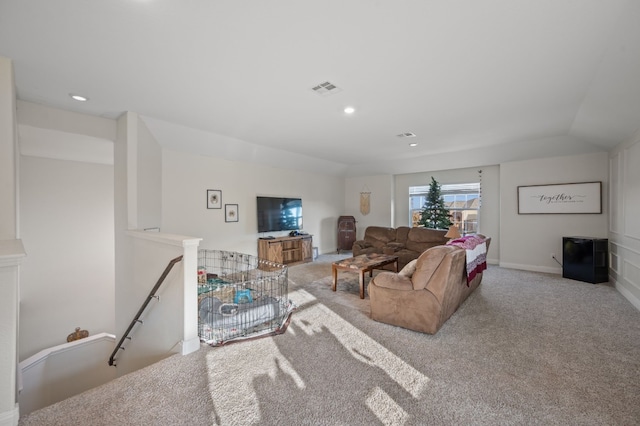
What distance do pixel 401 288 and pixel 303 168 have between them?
5.00m

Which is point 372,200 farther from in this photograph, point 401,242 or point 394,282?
point 394,282

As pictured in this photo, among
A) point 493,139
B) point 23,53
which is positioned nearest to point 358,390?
point 23,53

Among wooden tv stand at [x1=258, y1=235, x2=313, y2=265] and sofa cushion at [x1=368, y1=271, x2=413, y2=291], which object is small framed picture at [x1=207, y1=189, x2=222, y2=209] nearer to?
wooden tv stand at [x1=258, y1=235, x2=313, y2=265]

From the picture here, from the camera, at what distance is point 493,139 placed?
17.3ft

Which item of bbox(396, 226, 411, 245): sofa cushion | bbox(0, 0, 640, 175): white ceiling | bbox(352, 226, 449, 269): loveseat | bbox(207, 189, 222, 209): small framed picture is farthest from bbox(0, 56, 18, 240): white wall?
bbox(396, 226, 411, 245): sofa cushion

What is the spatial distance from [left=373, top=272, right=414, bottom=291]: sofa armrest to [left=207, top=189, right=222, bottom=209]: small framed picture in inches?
149

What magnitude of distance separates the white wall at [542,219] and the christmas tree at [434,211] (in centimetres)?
122

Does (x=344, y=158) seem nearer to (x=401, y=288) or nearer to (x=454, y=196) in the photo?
(x=454, y=196)

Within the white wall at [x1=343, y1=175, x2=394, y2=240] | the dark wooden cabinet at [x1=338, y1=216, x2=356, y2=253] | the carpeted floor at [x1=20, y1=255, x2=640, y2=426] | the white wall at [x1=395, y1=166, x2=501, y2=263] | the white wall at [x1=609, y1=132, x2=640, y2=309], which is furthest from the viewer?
the dark wooden cabinet at [x1=338, y1=216, x2=356, y2=253]

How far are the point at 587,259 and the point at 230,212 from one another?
22.3 ft

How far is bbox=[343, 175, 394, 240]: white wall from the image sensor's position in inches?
316

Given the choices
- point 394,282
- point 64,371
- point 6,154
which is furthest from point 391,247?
point 64,371

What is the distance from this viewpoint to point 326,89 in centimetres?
305

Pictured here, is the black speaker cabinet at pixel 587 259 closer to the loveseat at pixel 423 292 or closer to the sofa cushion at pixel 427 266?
the loveseat at pixel 423 292
